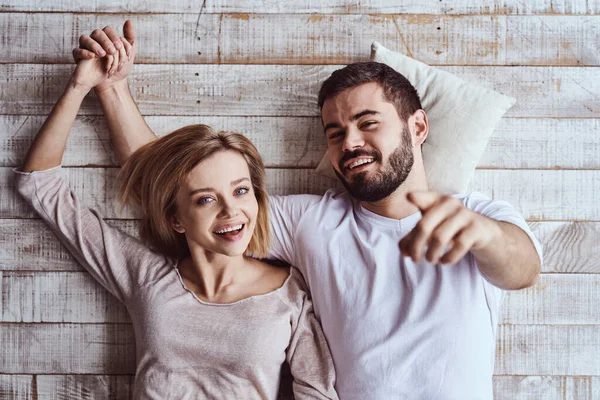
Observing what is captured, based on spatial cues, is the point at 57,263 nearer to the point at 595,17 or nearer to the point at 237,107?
the point at 237,107

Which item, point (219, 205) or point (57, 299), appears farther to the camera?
point (57, 299)

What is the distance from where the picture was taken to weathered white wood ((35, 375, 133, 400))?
5.41 ft

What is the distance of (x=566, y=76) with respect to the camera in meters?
1.64

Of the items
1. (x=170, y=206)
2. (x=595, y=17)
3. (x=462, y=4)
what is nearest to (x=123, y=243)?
(x=170, y=206)

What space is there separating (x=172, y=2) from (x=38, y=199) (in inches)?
31.5

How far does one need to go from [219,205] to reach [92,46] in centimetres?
67

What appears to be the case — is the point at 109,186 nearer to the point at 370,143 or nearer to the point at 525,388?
the point at 370,143

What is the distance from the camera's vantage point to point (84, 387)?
166 centimetres

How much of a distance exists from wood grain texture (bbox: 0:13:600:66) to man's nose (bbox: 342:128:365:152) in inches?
14.2

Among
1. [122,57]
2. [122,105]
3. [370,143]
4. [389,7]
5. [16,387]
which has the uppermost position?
[389,7]

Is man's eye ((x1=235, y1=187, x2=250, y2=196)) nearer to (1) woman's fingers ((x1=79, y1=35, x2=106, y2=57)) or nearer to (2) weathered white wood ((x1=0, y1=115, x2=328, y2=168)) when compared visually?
(2) weathered white wood ((x1=0, y1=115, x2=328, y2=168))

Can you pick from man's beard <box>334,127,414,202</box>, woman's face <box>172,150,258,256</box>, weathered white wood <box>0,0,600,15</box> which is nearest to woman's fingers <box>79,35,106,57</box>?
weathered white wood <box>0,0,600,15</box>

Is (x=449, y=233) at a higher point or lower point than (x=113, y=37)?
lower

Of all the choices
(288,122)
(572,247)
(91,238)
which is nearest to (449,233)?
(288,122)
